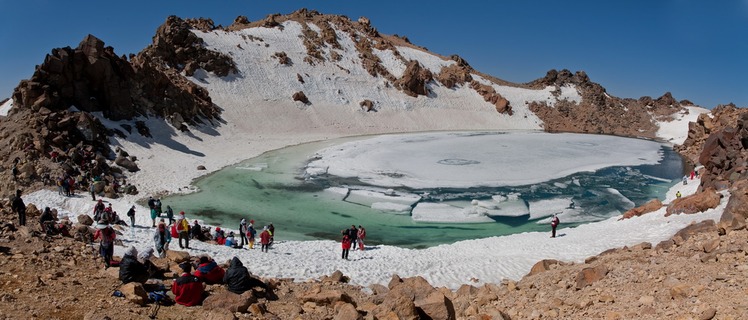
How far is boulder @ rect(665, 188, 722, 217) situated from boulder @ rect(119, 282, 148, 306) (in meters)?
18.7

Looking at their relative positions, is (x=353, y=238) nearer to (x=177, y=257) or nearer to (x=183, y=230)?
(x=183, y=230)

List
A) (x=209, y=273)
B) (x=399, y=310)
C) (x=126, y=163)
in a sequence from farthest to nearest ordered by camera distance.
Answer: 1. (x=126, y=163)
2. (x=209, y=273)
3. (x=399, y=310)

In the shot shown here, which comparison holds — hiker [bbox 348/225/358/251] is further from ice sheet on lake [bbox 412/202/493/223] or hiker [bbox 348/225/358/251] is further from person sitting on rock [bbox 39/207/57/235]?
person sitting on rock [bbox 39/207/57/235]

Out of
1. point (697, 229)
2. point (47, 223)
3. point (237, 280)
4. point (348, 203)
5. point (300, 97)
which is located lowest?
point (237, 280)

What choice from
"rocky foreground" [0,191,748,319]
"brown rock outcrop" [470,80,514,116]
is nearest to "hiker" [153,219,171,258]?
"rocky foreground" [0,191,748,319]

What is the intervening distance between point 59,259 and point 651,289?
12.5 metres

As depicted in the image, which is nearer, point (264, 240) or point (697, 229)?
point (697, 229)

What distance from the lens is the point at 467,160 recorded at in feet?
134

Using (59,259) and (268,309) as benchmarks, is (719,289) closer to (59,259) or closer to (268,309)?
(268,309)

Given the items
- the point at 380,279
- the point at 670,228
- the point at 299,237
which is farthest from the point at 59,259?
the point at 670,228

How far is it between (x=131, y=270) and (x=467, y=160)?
110 ft

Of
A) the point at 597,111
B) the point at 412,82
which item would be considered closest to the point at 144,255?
the point at 412,82

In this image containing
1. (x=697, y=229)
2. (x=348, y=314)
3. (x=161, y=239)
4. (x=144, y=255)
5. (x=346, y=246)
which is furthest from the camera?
(x=346, y=246)

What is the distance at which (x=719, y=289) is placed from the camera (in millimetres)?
7641
